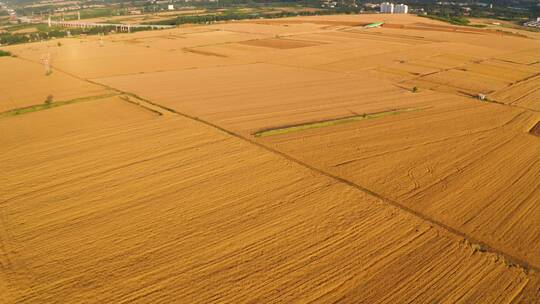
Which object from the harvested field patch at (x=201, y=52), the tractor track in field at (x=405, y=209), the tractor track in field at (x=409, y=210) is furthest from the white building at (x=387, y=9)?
the tractor track in field at (x=409, y=210)

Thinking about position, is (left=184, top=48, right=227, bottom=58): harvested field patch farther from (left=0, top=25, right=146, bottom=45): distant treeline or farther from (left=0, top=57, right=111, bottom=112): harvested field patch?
(left=0, top=25, right=146, bottom=45): distant treeline

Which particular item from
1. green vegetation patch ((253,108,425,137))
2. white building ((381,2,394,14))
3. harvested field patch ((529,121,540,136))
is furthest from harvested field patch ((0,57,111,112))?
white building ((381,2,394,14))

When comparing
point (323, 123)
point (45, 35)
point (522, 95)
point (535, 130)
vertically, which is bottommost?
point (535, 130)

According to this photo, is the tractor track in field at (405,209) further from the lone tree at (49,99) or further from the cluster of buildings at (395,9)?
the cluster of buildings at (395,9)

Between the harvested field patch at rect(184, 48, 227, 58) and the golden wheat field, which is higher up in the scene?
the harvested field patch at rect(184, 48, 227, 58)

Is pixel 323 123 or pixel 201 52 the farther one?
pixel 201 52

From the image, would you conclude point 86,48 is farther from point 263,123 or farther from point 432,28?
point 432,28

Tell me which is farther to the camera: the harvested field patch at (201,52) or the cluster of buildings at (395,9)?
the cluster of buildings at (395,9)

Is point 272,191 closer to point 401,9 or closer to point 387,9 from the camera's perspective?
point 401,9

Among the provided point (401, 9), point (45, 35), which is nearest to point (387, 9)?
point (401, 9)

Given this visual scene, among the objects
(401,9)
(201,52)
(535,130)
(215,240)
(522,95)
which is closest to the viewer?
(215,240)
